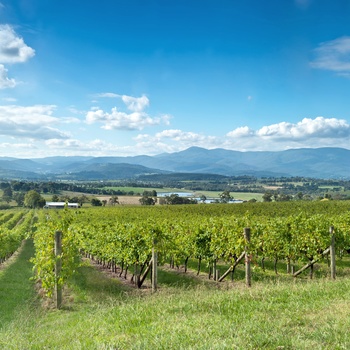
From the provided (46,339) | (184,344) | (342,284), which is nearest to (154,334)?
(184,344)

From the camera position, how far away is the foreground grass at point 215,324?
536cm

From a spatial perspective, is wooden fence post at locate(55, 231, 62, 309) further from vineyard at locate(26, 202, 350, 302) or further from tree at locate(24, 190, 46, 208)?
tree at locate(24, 190, 46, 208)

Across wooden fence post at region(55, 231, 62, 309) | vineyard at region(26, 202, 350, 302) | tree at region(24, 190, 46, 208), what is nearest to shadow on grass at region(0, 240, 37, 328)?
wooden fence post at region(55, 231, 62, 309)

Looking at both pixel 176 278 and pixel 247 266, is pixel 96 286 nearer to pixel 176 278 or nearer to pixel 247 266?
pixel 176 278

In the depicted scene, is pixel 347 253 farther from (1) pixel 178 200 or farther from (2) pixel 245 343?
(1) pixel 178 200

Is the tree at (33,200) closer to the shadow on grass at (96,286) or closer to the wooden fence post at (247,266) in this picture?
the shadow on grass at (96,286)

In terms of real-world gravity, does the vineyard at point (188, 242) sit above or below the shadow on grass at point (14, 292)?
above

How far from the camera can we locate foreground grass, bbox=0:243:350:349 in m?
5.36

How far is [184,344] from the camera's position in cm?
528

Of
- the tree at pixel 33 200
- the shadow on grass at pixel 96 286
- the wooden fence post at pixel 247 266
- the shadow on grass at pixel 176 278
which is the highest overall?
the wooden fence post at pixel 247 266

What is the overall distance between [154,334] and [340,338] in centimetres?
284

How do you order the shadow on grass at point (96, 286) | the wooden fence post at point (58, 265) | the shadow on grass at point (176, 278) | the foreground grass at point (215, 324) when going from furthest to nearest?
the shadow on grass at point (176, 278) → the shadow on grass at point (96, 286) → the wooden fence post at point (58, 265) → the foreground grass at point (215, 324)

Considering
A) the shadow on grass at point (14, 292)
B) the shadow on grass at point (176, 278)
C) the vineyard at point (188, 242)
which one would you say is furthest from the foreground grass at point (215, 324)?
the shadow on grass at point (176, 278)

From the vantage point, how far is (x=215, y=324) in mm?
6359
